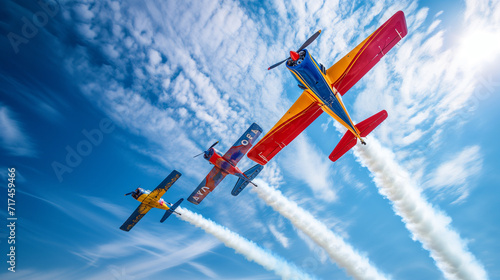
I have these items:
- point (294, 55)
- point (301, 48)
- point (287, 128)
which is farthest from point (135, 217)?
point (301, 48)

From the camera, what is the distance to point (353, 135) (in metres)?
18.7

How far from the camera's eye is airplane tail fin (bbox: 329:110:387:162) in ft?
58.1

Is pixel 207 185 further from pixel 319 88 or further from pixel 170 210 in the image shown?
pixel 319 88

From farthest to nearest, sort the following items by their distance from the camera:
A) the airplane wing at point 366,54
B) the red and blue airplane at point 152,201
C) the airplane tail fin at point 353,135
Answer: the red and blue airplane at point 152,201 < the airplane tail fin at point 353,135 < the airplane wing at point 366,54

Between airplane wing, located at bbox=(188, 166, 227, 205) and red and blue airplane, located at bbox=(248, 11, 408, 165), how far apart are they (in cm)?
663

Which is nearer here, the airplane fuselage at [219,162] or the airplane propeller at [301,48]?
the airplane propeller at [301,48]

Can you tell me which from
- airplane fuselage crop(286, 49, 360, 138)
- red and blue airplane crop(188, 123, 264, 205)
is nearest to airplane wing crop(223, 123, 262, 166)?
red and blue airplane crop(188, 123, 264, 205)

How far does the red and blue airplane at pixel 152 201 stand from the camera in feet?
89.3

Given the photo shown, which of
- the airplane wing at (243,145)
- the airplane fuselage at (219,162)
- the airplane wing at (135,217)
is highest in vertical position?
the airplane wing at (243,145)

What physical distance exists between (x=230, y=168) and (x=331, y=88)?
498 inches

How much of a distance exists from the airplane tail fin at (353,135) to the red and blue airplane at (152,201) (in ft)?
57.6

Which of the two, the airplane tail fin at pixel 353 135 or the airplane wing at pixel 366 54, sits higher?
the airplane wing at pixel 366 54

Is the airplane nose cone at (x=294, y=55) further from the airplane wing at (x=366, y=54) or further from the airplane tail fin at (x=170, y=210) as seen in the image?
the airplane tail fin at (x=170, y=210)

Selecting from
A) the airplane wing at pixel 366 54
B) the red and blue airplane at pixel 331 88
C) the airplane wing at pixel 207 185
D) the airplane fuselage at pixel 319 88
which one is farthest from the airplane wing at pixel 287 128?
the airplane wing at pixel 207 185
